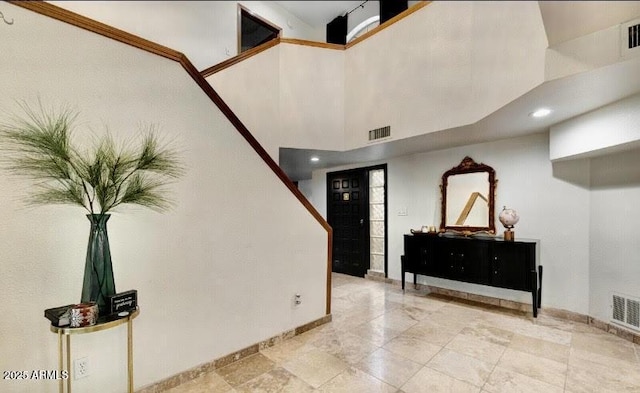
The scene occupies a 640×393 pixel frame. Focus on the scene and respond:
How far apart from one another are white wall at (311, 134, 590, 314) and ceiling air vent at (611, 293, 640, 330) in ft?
0.98

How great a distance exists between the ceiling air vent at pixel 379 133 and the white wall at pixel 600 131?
1.71 metres

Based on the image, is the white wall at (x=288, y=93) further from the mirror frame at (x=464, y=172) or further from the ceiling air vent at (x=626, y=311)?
the ceiling air vent at (x=626, y=311)

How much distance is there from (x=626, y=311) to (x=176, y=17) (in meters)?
3.98

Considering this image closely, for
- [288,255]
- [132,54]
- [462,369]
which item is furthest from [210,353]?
[132,54]

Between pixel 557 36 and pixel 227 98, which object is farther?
pixel 227 98

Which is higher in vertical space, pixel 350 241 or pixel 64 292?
pixel 64 292

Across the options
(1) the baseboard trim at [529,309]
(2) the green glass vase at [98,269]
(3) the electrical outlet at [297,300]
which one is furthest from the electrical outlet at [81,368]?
(1) the baseboard trim at [529,309]

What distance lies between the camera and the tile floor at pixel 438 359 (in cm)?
190

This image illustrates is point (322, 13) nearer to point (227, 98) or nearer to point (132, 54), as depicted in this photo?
point (132, 54)

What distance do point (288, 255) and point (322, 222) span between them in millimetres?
537

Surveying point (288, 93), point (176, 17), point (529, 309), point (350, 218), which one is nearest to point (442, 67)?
point (176, 17)

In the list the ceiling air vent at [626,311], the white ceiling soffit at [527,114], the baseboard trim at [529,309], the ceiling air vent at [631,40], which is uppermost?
the ceiling air vent at [631,40]

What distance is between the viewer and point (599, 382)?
193 centimetres

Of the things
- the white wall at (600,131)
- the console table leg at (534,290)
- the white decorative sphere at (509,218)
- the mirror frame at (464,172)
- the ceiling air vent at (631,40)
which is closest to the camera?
the ceiling air vent at (631,40)
